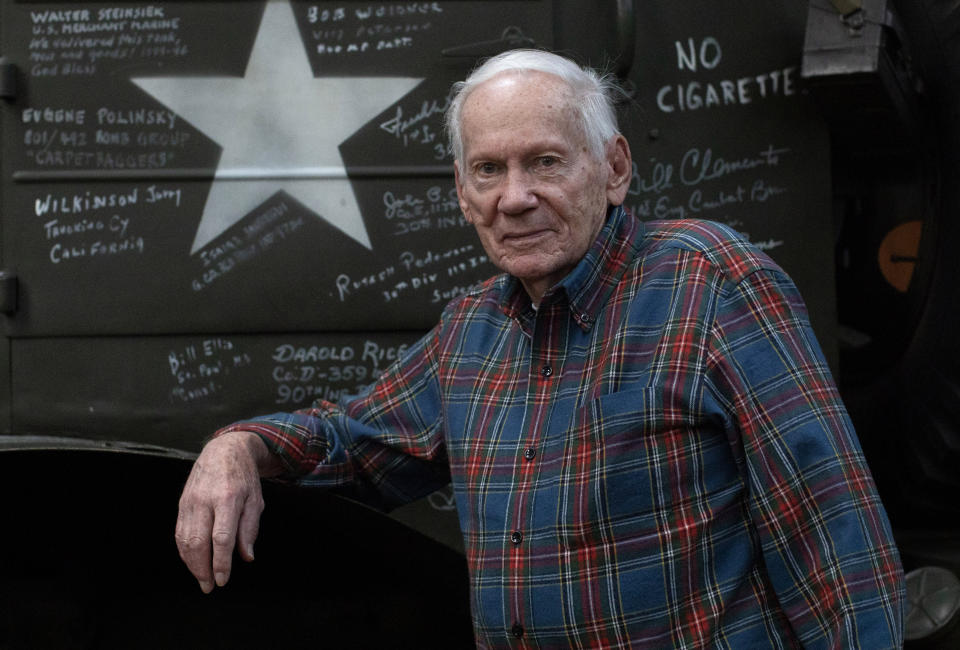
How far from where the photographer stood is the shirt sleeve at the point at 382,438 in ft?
6.16

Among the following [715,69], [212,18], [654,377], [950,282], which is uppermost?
[212,18]

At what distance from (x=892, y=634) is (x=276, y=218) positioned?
1.69 m

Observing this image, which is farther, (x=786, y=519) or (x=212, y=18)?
(x=212, y=18)

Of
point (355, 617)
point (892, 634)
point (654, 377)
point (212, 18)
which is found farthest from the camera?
point (212, 18)

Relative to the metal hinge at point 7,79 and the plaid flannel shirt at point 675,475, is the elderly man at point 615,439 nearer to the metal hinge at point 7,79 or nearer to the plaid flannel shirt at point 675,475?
the plaid flannel shirt at point 675,475

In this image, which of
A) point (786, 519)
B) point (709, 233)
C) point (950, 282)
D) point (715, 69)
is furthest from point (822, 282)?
point (786, 519)

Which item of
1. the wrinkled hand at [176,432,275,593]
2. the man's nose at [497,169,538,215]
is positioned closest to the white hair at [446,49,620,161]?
the man's nose at [497,169,538,215]

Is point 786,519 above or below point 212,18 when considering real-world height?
below

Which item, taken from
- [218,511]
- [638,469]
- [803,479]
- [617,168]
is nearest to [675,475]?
[638,469]

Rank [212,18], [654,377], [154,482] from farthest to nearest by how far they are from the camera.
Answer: [212,18]
[154,482]
[654,377]

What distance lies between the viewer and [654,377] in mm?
1536

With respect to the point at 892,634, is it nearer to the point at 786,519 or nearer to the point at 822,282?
the point at 786,519

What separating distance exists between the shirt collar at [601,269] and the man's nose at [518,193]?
13cm

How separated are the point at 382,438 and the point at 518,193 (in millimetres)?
551
